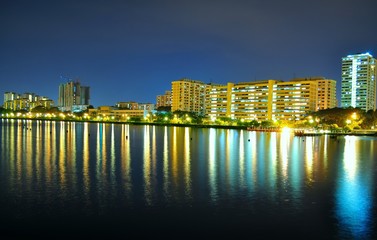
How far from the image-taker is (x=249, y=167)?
2338 cm

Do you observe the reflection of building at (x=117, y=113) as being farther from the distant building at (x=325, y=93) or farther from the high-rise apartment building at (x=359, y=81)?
the high-rise apartment building at (x=359, y=81)

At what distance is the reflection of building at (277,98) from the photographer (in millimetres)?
133125

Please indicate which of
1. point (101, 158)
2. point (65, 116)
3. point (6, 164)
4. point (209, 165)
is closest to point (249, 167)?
point (209, 165)

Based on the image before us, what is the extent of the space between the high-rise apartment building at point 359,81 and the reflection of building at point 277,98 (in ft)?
80.0

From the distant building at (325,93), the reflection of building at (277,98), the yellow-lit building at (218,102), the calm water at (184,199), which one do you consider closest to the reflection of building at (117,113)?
the yellow-lit building at (218,102)

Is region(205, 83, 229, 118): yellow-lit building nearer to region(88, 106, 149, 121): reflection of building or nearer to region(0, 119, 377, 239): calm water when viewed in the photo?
region(88, 106, 149, 121): reflection of building

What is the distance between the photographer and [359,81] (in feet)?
516

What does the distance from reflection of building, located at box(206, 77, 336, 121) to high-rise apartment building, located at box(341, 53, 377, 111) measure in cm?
2439

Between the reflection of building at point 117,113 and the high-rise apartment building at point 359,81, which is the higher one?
the high-rise apartment building at point 359,81

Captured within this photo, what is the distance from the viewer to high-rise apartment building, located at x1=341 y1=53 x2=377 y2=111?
15550 centimetres

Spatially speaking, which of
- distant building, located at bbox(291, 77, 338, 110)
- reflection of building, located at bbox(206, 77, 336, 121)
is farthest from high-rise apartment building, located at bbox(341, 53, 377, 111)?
distant building, located at bbox(291, 77, 338, 110)

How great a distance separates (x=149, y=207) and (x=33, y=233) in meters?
4.18

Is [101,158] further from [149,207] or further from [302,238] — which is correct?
[302,238]

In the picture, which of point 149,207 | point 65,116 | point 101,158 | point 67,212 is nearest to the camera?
point 67,212
